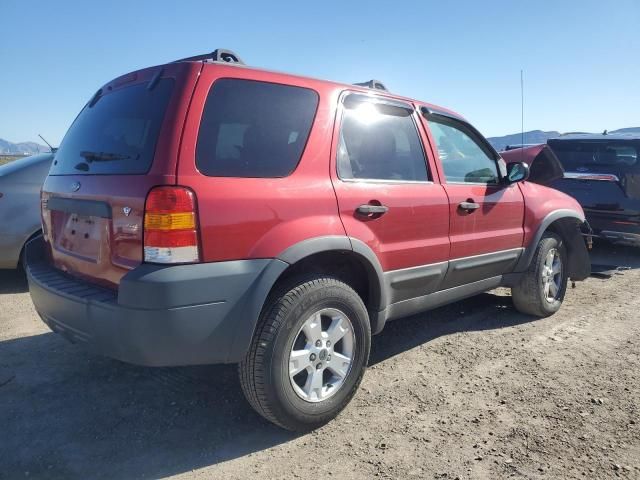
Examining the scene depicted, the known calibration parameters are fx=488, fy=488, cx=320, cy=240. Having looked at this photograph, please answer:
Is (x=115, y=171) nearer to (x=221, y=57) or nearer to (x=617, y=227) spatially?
(x=221, y=57)

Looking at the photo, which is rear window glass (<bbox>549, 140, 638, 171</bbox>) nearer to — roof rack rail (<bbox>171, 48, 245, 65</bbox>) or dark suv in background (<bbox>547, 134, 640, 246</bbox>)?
dark suv in background (<bbox>547, 134, 640, 246</bbox>)

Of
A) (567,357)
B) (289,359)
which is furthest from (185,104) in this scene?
(567,357)

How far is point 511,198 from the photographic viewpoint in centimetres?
405

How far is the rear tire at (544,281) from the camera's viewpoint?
4387 millimetres

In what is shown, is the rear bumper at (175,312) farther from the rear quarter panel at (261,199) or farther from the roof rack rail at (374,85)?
the roof rack rail at (374,85)

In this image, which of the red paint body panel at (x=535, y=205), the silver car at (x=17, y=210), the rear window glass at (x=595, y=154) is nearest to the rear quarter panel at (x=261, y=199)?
the red paint body panel at (x=535, y=205)

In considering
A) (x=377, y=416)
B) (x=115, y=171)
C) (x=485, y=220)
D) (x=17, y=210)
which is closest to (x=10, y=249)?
(x=17, y=210)

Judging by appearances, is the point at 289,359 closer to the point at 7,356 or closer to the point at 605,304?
the point at 7,356

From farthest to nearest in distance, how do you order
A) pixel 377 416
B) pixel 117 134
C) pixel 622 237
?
pixel 622 237 < pixel 377 416 < pixel 117 134

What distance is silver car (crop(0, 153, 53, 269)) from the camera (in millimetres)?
4922

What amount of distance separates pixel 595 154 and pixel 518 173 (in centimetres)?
373

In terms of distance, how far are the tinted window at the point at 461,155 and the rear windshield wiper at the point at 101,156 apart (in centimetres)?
216

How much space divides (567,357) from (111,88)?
3.64m

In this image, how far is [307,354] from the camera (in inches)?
103
